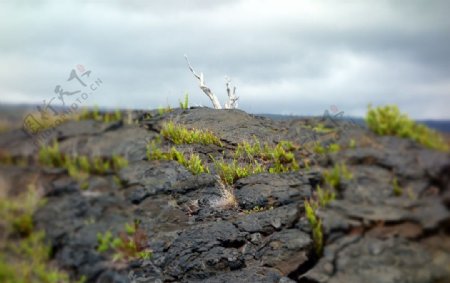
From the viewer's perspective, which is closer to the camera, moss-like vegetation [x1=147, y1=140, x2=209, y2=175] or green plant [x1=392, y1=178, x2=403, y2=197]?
green plant [x1=392, y1=178, x2=403, y2=197]

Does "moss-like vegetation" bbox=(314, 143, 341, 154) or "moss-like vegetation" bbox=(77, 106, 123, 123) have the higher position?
"moss-like vegetation" bbox=(77, 106, 123, 123)

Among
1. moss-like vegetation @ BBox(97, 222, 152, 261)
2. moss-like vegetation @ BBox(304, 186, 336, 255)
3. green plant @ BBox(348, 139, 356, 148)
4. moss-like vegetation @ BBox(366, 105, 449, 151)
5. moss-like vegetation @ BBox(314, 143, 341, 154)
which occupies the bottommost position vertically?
moss-like vegetation @ BBox(97, 222, 152, 261)

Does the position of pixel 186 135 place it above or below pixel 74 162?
above

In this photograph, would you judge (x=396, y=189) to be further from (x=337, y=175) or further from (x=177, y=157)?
(x=177, y=157)

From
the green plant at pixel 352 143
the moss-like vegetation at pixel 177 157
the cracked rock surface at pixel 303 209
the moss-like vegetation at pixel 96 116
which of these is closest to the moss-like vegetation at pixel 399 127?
the cracked rock surface at pixel 303 209

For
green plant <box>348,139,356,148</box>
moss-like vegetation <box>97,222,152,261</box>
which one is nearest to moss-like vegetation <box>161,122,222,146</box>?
moss-like vegetation <box>97,222,152,261</box>

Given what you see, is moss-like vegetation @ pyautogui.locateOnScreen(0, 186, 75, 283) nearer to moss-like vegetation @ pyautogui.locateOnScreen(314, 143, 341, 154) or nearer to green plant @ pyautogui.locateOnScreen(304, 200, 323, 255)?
green plant @ pyautogui.locateOnScreen(304, 200, 323, 255)

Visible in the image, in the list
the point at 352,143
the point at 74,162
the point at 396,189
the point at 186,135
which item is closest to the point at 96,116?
the point at 74,162
